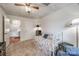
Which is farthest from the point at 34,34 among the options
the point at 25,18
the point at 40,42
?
the point at 25,18

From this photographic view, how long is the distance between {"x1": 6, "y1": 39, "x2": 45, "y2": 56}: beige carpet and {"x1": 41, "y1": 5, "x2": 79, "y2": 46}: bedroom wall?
0.79ft

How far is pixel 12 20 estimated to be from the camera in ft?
4.65

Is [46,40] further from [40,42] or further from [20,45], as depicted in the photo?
[20,45]

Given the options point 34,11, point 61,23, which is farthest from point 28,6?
point 61,23

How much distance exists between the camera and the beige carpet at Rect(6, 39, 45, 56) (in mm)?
1416

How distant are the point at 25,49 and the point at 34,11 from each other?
0.50 metres

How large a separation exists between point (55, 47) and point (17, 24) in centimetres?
57

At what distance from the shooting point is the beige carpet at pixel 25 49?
1.42 meters

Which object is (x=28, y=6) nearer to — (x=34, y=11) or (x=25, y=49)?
(x=34, y=11)

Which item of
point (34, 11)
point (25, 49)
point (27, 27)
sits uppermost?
point (34, 11)

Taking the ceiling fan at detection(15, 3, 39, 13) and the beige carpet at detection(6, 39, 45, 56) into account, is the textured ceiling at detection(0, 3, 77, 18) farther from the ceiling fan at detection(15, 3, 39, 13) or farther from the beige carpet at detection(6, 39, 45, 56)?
the beige carpet at detection(6, 39, 45, 56)

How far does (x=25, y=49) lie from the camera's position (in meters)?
1.42

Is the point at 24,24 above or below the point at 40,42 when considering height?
above

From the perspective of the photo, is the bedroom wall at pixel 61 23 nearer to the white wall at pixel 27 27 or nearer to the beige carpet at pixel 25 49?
the white wall at pixel 27 27
